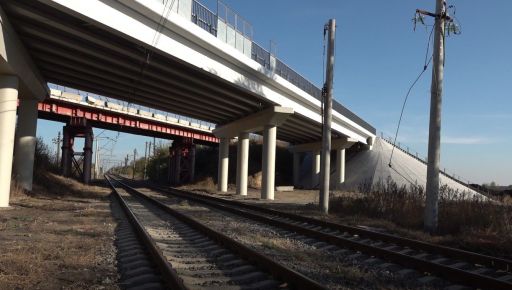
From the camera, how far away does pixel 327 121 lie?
22234mm

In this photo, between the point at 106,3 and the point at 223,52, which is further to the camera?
the point at 223,52

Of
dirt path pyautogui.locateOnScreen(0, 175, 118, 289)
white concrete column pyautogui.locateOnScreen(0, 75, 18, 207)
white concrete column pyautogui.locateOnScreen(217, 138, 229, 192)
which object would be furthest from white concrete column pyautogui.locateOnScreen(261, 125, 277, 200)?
white concrete column pyautogui.locateOnScreen(0, 75, 18, 207)

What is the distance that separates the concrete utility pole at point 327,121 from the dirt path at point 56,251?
912cm

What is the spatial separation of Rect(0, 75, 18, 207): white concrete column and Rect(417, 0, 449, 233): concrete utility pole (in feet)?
49.3

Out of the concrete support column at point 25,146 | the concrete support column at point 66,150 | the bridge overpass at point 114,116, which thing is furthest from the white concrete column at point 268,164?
the concrete support column at point 66,150

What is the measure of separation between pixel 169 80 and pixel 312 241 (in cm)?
1773

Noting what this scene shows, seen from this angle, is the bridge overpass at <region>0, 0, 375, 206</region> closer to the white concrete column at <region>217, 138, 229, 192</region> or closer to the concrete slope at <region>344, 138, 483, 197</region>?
the white concrete column at <region>217, 138, 229, 192</region>

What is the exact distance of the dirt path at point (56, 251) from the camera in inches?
288

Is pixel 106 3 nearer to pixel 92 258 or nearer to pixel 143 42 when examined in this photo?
pixel 143 42

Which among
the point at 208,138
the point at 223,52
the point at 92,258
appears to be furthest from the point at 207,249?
the point at 208,138

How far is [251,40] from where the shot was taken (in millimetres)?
29062

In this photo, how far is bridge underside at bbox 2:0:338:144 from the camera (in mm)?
18844

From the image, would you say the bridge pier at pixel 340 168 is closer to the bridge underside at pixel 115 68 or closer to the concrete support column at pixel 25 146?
the bridge underside at pixel 115 68

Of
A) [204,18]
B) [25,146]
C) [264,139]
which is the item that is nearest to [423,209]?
[204,18]
